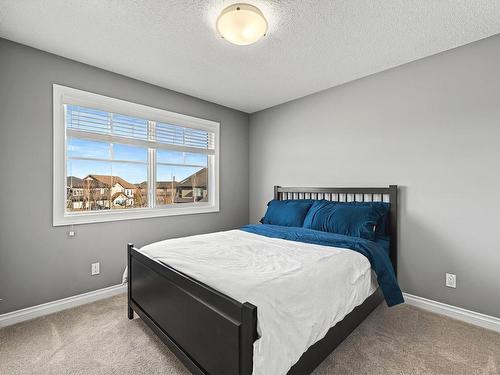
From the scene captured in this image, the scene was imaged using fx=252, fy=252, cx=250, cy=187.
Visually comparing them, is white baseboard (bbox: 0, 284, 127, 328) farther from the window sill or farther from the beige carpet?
the window sill

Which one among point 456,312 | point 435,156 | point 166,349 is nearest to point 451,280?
point 456,312

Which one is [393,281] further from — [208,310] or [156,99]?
[156,99]

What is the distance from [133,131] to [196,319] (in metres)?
2.44

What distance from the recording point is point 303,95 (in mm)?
3543

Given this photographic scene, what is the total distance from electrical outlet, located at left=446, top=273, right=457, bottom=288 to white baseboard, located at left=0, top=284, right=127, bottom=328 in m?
3.43

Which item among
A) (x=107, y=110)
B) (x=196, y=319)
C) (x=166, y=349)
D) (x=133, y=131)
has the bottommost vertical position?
(x=166, y=349)

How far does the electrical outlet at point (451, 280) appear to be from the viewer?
7.85ft

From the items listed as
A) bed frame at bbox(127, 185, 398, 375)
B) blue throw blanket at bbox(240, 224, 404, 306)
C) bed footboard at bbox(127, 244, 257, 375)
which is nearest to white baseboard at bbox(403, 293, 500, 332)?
bed frame at bbox(127, 185, 398, 375)

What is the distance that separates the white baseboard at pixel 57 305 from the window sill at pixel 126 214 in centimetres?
77

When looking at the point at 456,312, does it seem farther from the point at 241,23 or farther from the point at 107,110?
the point at 107,110

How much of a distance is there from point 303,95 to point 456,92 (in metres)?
1.72

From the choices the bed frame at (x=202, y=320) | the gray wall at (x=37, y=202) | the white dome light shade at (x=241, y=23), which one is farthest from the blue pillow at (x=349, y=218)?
the gray wall at (x=37, y=202)

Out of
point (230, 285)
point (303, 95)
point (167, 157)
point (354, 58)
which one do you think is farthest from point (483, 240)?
point (167, 157)

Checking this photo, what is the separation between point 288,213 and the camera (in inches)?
126
